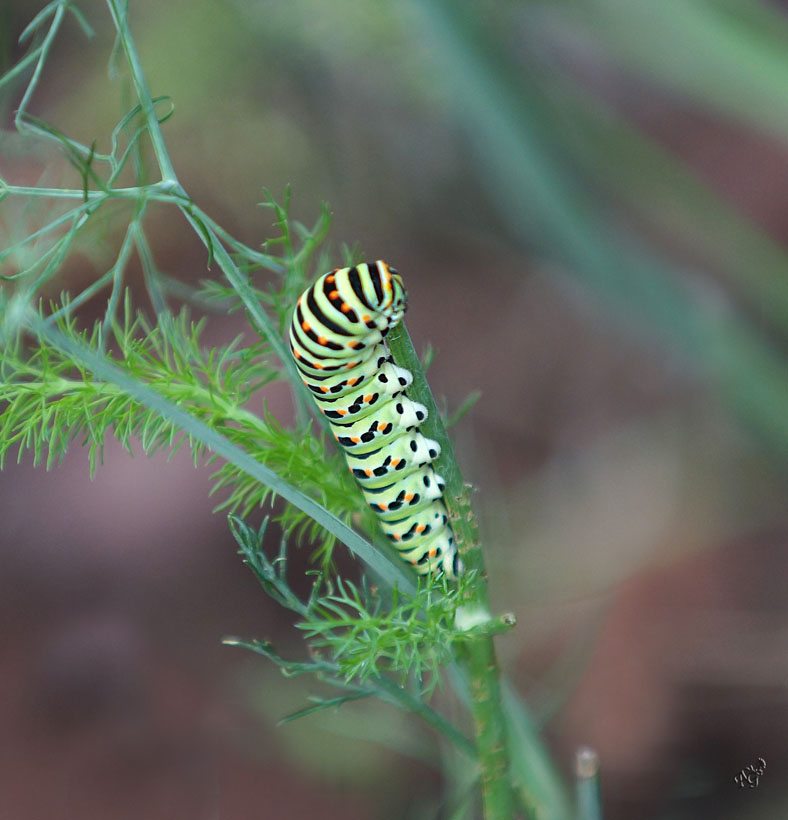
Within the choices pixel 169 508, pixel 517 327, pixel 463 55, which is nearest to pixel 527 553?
pixel 517 327

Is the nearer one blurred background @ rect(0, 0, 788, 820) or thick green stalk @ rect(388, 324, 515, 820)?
thick green stalk @ rect(388, 324, 515, 820)

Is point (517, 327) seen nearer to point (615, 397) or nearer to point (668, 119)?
point (615, 397)

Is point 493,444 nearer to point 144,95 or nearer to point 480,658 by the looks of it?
point 480,658

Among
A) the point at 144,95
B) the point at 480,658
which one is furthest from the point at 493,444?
the point at 144,95

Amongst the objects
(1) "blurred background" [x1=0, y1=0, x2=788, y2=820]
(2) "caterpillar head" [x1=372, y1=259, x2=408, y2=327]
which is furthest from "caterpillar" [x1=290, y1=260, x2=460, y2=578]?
(1) "blurred background" [x1=0, y1=0, x2=788, y2=820]

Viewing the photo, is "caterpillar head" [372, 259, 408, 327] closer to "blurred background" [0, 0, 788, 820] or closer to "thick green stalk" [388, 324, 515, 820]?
"thick green stalk" [388, 324, 515, 820]
